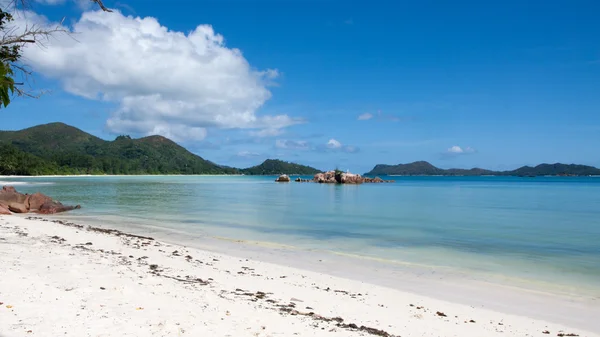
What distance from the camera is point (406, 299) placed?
8.49 meters

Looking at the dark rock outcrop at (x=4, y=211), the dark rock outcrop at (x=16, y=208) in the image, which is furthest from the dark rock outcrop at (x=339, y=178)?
the dark rock outcrop at (x=4, y=211)

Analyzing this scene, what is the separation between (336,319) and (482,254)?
10873 millimetres

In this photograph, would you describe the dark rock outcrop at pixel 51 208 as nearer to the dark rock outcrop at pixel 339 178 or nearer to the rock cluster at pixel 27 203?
the rock cluster at pixel 27 203

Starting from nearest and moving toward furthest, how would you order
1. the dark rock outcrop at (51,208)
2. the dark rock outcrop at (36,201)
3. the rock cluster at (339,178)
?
the dark rock outcrop at (51,208) < the dark rock outcrop at (36,201) < the rock cluster at (339,178)

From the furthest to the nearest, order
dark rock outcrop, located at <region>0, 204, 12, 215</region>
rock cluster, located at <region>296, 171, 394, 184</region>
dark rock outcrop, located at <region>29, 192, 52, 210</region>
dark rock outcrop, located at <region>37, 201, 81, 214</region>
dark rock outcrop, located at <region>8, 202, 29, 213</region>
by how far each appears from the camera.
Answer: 1. rock cluster, located at <region>296, 171, 394, 184</region>
2. dark rock outcrop, located at <region>29, 192, 52, 210</region>
3. dark rock outcrop, located at <region>37, 201, 81, 214</region>
4. dark rock outcrop, located at <region>8, 202, 29, 213</region>
5. dark rock outcrop, located at <region>0, 204, 12, 215</region>

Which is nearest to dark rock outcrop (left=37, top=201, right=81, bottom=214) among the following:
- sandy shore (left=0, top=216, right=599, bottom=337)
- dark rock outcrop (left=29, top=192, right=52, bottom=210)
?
dark rock outcrop (left=29, top=192, right=52, bottom=210)

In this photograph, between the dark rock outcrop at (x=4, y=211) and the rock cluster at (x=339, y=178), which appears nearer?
the dark rock outcrop at (x=4, y=211)

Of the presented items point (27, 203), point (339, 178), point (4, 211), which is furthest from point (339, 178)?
point (4, 211)

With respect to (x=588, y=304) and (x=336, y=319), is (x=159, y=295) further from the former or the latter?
(x=588, y=304)

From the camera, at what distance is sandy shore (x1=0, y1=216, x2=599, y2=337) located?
5402 mm

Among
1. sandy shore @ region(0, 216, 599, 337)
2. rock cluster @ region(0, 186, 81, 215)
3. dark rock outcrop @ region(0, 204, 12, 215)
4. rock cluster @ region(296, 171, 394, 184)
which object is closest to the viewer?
sandy shore @ region(0, 216, 599, 337)

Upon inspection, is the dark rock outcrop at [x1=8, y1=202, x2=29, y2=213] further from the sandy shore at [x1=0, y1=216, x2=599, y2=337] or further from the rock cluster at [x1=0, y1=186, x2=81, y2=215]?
the sandy shore at [x1=0, y1=216, x2=599, y2=337]

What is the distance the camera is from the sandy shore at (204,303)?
5.40 metres

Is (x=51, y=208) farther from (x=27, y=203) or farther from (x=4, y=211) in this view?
(x=4, y=211)
